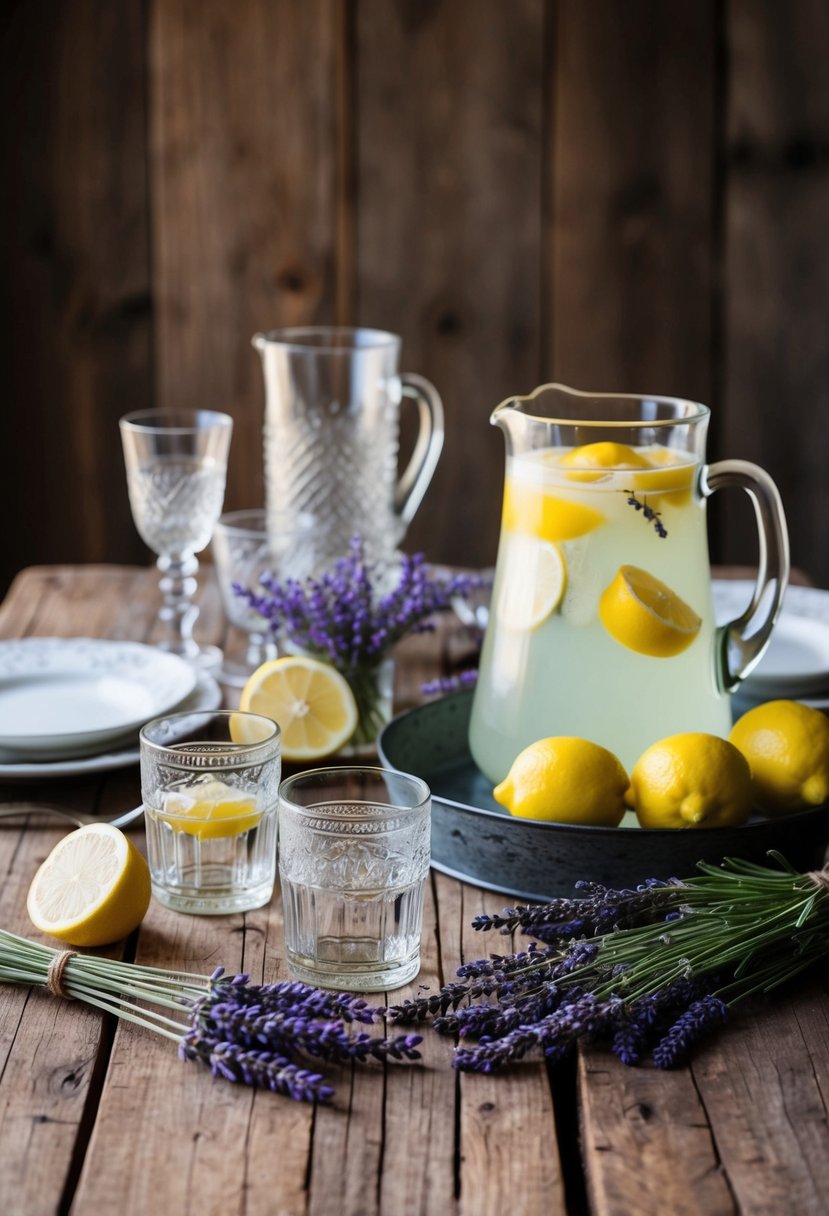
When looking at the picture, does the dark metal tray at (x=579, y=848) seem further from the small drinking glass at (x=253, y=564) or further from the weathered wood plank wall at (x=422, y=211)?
the weathered wood plank wall at (x=422, y=211)

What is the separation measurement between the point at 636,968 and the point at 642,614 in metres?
0.28

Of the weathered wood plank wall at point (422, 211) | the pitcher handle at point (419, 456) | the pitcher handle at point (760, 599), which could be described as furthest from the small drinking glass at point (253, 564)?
the weathered wood plank wall at point (422, 211)

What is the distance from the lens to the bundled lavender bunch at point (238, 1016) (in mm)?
750

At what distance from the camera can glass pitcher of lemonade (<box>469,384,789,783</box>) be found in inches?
39.7

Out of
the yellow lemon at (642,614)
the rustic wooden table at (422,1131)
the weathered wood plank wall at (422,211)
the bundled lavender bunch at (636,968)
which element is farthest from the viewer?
the weathered wood plank wall at (422,211)

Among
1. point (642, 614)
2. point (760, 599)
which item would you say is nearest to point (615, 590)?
point (642, 614)

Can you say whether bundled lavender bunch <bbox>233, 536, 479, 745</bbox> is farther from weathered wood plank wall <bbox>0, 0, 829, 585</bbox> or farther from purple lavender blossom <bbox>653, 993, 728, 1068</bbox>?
weathered wood plank wall <bbox>0, 0, 829, 585</bbox>

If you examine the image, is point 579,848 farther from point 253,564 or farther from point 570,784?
point 253,564

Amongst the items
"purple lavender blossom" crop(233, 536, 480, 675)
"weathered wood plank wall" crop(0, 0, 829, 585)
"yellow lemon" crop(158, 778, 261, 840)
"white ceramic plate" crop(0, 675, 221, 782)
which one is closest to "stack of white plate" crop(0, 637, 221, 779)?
"white ceramic plate" crop(0, 675, 221, 782)

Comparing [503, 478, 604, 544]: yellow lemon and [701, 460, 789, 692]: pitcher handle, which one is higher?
[503, 478, 604, 544]: yellow lemon

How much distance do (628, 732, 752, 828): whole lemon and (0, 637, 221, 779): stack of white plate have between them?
463 millimetres

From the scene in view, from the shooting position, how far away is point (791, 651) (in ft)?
4.65

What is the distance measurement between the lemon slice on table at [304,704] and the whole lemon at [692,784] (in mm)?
330

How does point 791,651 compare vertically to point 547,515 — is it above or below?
below
